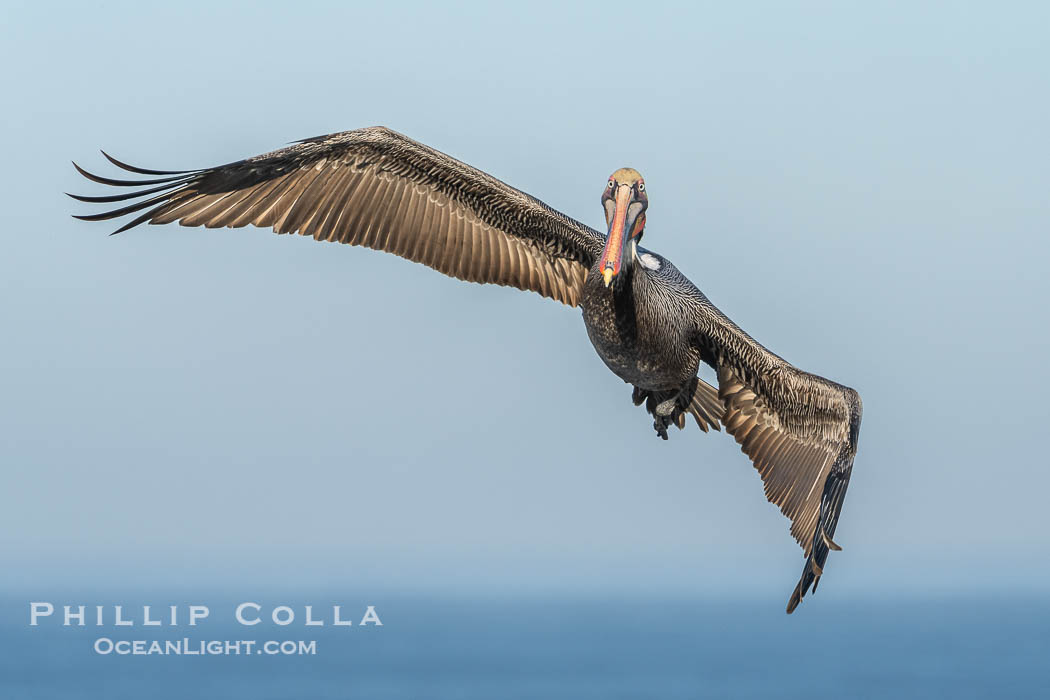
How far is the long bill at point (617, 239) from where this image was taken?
1162 centimetres

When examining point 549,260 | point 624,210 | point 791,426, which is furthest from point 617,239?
point 791,426

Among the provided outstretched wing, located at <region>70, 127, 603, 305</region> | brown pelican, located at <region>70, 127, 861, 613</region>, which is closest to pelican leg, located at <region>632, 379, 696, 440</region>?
brown pelican, located at <region>70, 127, 861, 613</region>

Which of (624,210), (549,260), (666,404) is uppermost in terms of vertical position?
(549,260)

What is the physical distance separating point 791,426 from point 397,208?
173 inches

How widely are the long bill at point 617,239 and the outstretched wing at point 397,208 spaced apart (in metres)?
1.55

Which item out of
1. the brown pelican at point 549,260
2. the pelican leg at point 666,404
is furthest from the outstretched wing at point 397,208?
the pelican leg at point 666,404

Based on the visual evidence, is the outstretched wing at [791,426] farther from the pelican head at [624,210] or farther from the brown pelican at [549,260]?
the pelican head at [624,210]

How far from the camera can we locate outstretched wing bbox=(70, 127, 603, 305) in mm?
13492

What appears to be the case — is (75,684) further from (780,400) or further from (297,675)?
(780,400)

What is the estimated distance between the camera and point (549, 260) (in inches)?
568

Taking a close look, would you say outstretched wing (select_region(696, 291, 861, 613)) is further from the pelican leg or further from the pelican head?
the pelican head

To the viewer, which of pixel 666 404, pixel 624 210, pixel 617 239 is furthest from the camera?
pixel 666 404

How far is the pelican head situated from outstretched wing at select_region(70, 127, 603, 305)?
4.27 feet

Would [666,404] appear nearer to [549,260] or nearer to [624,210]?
[549,260]
